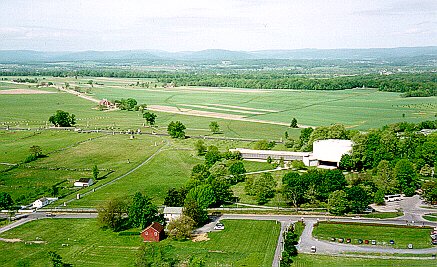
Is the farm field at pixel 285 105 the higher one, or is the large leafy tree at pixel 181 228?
the farm field at pixel 285 105

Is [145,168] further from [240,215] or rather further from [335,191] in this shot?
[335,191]

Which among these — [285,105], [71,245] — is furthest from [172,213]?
[285,105]

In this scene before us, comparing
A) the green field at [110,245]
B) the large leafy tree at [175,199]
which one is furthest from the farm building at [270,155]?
the green field at [110,245]

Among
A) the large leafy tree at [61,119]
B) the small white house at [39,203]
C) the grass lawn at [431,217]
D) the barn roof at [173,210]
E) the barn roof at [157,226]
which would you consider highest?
the large leafy tree at [61,119]

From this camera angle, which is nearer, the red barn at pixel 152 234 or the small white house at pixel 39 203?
the red barn at pixel 152 234

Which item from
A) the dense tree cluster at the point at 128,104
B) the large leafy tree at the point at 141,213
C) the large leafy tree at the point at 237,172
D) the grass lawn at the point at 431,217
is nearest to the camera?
the large leafy tree at the point at 141,213

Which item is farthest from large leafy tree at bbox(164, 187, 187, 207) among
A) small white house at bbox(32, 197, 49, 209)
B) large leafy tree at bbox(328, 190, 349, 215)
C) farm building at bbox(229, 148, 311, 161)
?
farm building at bbox(229, 148, 311, 161)

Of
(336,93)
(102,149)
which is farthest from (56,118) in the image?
(336,93)

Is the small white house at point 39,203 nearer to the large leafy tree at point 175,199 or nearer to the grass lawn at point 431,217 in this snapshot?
the large leafy tree at point 175,199
